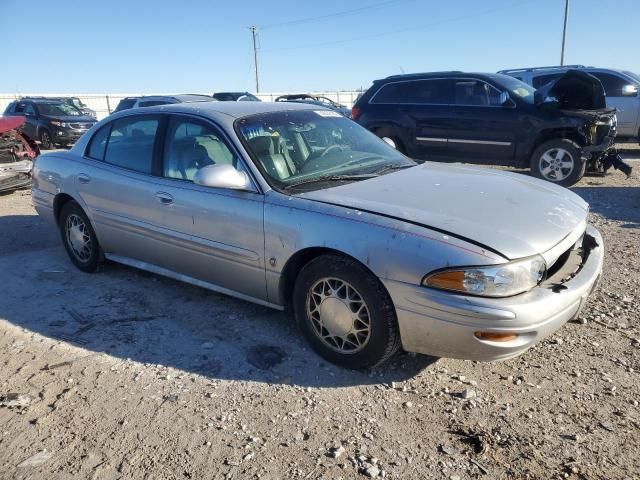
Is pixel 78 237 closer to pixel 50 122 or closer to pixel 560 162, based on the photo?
pixel 560 162

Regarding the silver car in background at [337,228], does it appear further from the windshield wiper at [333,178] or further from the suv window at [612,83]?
the suv window at [612,83]

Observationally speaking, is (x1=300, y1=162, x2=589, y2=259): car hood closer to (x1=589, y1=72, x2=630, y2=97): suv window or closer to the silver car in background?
the silver car in background

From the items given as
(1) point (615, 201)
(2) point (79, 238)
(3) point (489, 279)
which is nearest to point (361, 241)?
(3) point (489, 279)

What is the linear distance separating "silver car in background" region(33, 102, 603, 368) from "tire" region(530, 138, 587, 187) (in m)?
5.08

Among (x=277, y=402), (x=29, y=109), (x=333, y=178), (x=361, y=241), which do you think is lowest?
(x=277, y=402)

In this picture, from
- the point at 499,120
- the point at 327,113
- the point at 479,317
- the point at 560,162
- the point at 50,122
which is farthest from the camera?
the point at 50,122

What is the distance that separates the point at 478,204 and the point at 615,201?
5.38m

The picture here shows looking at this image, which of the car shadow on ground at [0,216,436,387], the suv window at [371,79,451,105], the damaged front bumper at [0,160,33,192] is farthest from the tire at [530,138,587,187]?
the damaged front bumper at [0,160,33,192]

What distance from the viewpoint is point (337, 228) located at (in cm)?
308

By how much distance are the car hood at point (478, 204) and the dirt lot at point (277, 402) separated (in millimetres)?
847

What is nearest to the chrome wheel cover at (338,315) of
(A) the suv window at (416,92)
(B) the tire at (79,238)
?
(B) the tire at (79,238)

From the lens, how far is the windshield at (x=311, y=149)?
3.68 meters

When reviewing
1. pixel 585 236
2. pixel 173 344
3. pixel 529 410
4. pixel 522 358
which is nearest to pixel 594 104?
pixel 585 236

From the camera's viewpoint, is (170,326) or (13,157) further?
(13,157)
